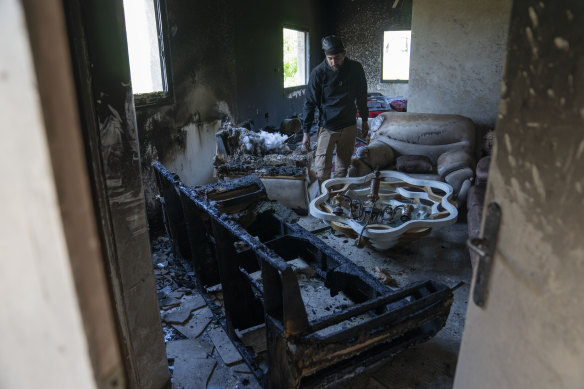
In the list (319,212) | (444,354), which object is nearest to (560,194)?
(444,354)

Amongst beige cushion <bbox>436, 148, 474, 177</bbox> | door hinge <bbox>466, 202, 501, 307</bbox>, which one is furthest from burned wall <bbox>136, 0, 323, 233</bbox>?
door hinge <bbox>466, 202, 501, 307</bbox>

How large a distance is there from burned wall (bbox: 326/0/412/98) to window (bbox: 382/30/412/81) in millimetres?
143

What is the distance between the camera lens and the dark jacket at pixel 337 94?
175 inches

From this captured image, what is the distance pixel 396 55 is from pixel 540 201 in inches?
440

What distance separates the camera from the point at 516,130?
82 centimetres

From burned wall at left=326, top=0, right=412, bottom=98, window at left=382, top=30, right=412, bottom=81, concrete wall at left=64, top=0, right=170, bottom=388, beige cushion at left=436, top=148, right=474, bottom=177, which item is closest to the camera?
concrete wall at left=64, top=0, right=170, bottom=388

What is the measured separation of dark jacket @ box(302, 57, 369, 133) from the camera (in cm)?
445

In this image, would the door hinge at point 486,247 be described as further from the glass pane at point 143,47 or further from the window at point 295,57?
the window at point 295,57

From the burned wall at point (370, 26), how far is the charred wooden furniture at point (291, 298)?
9121 mm

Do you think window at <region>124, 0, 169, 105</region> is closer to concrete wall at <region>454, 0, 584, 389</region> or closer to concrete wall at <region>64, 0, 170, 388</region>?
concrete wall at <region>64, 0, 170, 388</region>

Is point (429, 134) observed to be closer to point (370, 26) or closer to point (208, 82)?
point (208, 82)

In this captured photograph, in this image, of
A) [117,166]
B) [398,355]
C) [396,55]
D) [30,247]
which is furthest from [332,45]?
[396,55]

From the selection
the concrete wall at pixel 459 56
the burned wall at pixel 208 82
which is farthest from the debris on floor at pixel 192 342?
the concrete wall at pixel 459 56

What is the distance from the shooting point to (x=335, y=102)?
4508 millimetres
